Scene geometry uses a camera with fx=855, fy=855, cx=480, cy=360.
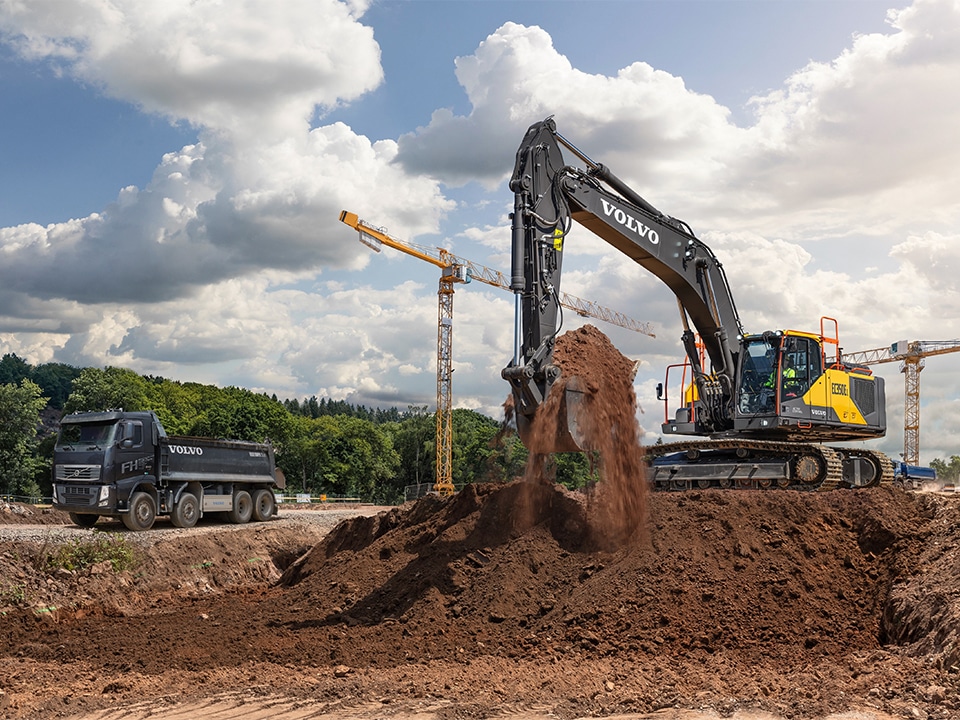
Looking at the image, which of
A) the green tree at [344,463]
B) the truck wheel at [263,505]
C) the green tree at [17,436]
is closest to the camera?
the truck wheel at [263,505]

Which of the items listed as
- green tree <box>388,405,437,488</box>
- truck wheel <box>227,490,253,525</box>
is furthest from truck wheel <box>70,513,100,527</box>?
green tree <box>388,405,437,488</box>

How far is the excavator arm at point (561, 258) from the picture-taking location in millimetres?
11180

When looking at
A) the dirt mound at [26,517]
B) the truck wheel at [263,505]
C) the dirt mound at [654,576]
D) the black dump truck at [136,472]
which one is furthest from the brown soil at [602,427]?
the dirt mound at [26,517]

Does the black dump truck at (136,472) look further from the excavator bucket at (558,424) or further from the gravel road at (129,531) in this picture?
the excavator bucket at (558,424)

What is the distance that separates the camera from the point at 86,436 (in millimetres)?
20078

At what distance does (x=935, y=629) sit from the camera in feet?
28.4

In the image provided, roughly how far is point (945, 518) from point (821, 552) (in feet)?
6.00

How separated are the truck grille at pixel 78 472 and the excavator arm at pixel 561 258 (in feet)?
40.7

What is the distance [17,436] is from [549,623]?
49.8 metres

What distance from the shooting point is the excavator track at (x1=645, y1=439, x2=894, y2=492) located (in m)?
14.0

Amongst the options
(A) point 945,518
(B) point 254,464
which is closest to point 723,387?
(A) point 945,518

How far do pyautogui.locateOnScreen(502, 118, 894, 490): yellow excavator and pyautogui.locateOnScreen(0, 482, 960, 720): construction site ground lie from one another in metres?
2.03

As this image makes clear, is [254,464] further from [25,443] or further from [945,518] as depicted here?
[25,443]

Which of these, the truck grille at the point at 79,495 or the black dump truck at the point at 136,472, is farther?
the black dump truck at the point at 136,472
